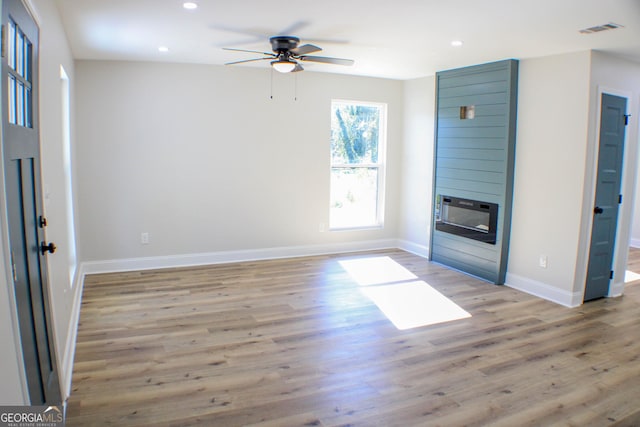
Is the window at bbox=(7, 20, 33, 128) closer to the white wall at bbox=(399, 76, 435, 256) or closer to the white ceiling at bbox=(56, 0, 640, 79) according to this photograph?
the white ceiling at bbox=(56, 0, 640, 79)

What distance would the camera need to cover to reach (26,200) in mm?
1924

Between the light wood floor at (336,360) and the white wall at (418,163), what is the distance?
165cm

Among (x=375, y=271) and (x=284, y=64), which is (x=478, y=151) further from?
(x=284, y=64)

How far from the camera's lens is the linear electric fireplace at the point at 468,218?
198 inches

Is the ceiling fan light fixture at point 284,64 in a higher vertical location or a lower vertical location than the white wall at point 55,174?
higher

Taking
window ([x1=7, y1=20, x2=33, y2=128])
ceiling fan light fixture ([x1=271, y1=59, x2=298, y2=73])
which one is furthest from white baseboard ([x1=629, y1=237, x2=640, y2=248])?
window ([x1=7, y1=20, x2=33, y2=128])

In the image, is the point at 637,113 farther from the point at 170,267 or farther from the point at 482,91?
the point at 170,267

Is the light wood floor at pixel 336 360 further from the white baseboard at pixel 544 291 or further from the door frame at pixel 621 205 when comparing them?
the door frame at pixel 621 205

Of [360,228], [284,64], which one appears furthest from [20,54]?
[360,228]

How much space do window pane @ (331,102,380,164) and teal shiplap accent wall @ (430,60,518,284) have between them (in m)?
1.07

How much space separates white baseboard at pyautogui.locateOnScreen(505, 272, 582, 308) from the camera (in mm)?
4336

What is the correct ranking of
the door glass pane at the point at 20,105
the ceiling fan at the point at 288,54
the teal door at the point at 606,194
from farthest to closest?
the teal door at the point at 606,194, the ceiling fan at the point at 288,54, the door glass pane at the point at 20,105

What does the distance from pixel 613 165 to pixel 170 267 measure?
16.6 feet

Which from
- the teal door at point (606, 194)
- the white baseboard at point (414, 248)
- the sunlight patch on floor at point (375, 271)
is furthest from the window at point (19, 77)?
the white baseboard at point (414, 248)
